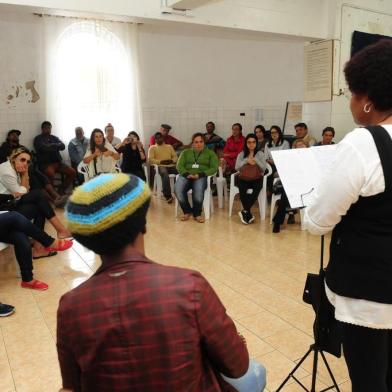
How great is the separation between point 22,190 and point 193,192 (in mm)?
2060

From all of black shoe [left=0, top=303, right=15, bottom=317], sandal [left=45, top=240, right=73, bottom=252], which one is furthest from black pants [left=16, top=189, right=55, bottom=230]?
black shoe [left=0, top=303, right=15, bottom=317]

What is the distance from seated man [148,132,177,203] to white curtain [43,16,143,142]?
2.51 feet

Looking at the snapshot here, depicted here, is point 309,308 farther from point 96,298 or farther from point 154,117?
point 154,117

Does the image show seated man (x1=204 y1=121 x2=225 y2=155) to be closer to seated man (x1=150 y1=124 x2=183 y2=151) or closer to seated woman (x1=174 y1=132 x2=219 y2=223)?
seated man (x1=150 y1=124 x2=183 y2=151)

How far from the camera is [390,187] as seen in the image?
104cm

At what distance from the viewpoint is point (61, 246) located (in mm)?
3609

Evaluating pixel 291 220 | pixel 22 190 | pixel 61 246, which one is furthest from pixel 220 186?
pixel 22 190

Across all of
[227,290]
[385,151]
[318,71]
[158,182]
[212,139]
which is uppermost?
[318,71]

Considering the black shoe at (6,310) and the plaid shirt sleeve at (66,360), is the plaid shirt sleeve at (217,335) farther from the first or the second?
the black shoe at (6,310)

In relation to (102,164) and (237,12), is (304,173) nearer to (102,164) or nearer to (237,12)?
(237,12)

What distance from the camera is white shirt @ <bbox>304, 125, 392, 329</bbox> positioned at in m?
1.03

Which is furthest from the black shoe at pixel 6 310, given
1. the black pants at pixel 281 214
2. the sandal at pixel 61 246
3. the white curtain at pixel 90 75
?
the white curtain at pixel 90 75

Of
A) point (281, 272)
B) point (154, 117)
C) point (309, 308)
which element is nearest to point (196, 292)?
point (309, 308)

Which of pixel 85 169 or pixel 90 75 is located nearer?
pixel 85 169
